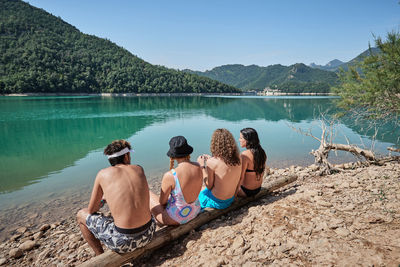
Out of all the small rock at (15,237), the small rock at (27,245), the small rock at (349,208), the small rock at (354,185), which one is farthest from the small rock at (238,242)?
the small rock at (15,237)

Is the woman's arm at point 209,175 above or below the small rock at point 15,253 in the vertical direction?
above

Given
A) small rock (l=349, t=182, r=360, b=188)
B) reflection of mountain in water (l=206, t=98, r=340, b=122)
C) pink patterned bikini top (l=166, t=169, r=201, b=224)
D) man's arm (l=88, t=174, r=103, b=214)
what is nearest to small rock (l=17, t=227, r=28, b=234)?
man's arm (l=88, t=174, r=103, b=214)

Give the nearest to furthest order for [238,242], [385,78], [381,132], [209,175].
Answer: [238,242] → [209,175] → [385,78] → [381,132]

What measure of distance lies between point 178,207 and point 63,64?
102353 millimetres

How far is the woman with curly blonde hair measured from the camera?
3108mm

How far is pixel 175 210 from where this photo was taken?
286cm

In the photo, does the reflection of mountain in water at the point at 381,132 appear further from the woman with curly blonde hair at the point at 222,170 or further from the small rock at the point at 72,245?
the small rock at the point at 72,245

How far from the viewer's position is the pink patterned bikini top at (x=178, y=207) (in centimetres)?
280

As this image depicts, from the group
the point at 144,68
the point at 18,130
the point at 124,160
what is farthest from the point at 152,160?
the point at 144,68

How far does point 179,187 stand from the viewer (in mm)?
2781

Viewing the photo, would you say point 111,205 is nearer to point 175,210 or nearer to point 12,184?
point 175,210

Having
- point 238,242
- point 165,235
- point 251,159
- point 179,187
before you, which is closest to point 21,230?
point 165,235

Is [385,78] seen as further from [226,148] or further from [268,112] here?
[268,112]

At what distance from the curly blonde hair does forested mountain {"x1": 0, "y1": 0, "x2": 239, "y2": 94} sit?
76946mm
